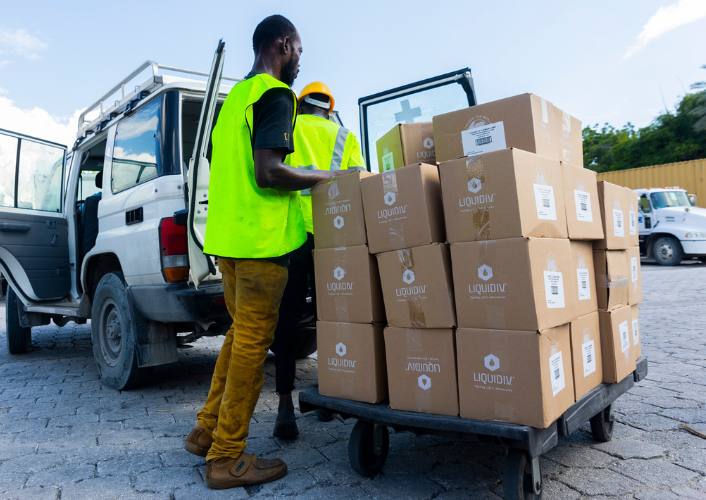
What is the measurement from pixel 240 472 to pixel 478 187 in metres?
1.65

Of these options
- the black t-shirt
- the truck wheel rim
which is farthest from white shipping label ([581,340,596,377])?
the truck wheel rim

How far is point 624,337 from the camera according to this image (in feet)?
9.25

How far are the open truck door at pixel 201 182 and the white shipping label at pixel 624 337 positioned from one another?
2.45m

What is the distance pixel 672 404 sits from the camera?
344 cm

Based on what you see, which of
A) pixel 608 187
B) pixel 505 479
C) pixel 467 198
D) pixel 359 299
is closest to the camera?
pixel 505 479

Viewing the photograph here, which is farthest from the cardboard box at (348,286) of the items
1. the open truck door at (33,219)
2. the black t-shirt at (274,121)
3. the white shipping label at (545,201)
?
the open truck door at (33,219)

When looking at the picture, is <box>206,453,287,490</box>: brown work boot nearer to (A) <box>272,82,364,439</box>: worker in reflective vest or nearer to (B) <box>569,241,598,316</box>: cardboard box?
(A) <box>272,82,364,439</box>: worker in reflective vest

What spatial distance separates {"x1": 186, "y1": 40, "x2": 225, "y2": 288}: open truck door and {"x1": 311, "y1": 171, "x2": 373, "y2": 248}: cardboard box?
3.22 ft

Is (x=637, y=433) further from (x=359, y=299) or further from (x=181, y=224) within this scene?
(x=181, y=224)

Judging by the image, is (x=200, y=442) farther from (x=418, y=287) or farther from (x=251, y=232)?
(x=418, y=287)

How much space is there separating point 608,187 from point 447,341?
1.24m

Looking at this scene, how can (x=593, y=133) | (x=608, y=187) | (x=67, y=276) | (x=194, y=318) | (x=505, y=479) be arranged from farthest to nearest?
(x=593, y=133)
(x=67, y=276)
(x=194, y=318)
(x=608, y=187)
(x=505, y=479)

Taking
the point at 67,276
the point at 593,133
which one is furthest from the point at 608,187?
the point at 593,133

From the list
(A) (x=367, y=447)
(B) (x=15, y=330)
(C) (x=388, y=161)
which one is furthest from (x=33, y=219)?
(A) (x=367, y=447)
